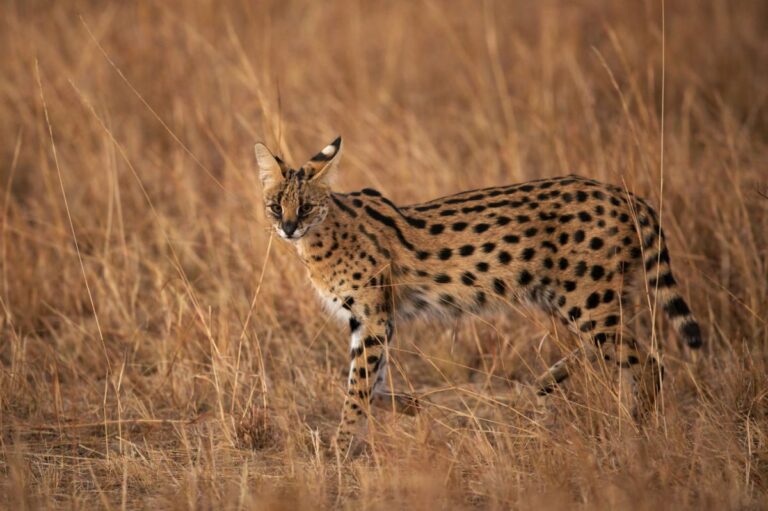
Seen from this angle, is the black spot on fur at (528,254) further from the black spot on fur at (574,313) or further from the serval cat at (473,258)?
the black spot on fur at (574,313)

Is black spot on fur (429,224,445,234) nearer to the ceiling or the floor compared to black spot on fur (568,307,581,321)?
nearer to the ceiling

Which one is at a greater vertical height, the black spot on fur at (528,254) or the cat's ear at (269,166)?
the cat's ear at (269,166)

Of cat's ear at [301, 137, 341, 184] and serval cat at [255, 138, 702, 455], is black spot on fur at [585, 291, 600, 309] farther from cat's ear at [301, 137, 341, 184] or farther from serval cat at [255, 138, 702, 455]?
cat's ear at [301, 137, 341, 184]

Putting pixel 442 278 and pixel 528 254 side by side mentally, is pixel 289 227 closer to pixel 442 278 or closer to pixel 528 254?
pixel 442 278

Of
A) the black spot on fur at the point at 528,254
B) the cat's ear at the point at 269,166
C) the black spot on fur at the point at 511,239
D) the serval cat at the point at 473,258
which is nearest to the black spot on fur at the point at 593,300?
the serval cat at the point at 473,258

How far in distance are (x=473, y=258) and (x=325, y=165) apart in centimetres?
89

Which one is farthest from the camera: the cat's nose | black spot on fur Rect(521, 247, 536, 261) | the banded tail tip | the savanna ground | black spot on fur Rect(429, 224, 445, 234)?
black spot on fur Rect(429, 224, 445, 234)

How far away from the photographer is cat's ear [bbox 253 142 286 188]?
5081 millimetres

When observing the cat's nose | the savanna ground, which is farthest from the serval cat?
the savanna ground

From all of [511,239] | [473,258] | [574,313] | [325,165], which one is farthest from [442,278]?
[325,165]

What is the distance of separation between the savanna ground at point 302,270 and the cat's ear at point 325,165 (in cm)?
46

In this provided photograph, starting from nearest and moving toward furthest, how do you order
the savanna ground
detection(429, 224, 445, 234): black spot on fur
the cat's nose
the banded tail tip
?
the savanna ground → the banded tail tip → the cat's nose → detection(429, 224, 445, 234): black spot on fur

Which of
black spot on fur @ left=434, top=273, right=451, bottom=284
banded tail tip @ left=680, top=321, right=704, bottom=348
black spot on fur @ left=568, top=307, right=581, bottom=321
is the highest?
black spot on fur @ left=434, top=273, right=451, bottom=284

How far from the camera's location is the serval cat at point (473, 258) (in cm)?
491
